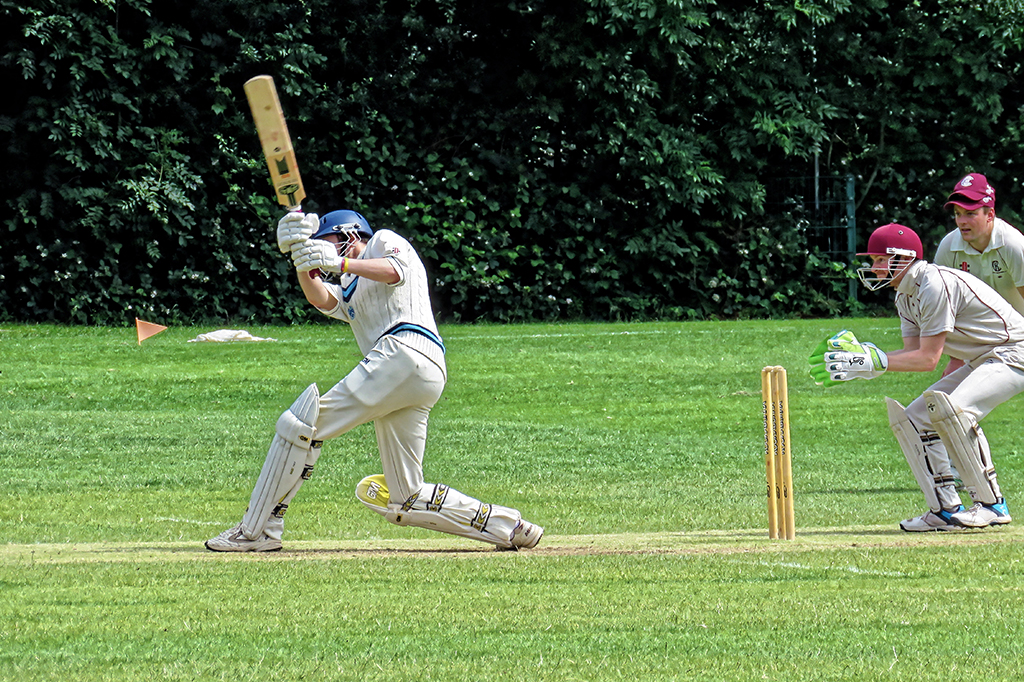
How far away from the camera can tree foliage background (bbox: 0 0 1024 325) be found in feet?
68.6

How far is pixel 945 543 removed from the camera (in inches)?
267

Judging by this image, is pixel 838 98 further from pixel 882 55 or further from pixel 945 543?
pixel 945 543

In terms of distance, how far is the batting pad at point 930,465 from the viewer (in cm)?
741

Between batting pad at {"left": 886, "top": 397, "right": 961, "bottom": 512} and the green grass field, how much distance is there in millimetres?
280

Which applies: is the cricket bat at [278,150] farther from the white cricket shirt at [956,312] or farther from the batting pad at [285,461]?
the white cricket shirt at [956,312]

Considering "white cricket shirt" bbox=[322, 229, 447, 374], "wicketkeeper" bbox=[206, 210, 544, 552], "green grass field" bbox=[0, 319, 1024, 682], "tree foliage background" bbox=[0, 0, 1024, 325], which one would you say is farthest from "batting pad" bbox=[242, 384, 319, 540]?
"tree foliage background" bbox=[0, 0, 1024, 325]

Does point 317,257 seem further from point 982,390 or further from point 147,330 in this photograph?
point 147,330

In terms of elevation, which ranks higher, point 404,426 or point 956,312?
point 956,312

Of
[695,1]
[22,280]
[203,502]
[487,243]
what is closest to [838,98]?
[695,1]

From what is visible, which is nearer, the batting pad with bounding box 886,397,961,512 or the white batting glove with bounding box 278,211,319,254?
the white batting glove with bounding box 278,211,319,254

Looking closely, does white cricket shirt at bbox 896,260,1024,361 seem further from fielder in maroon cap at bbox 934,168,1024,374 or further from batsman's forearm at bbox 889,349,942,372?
fielder in maroon cap at bbox 934,168,1024,374

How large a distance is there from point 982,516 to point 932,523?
0.86ft

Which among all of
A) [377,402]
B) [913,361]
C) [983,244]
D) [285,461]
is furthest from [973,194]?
[285,461]

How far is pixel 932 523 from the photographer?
7.39m
